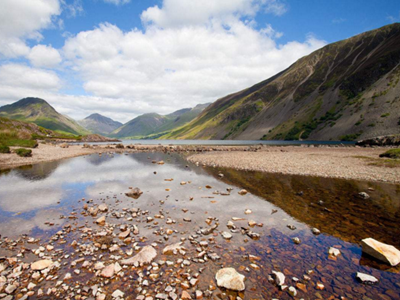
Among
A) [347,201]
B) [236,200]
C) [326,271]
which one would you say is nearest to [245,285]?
[326,271]

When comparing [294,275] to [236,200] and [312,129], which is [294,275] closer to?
[236,200]

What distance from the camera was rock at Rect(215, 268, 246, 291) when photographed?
686 centimetres

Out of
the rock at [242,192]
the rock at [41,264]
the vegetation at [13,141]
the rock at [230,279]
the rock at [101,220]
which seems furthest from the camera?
Result: the vegetation at [13,141]

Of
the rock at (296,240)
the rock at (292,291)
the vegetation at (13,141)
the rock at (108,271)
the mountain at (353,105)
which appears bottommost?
the rock at (296,240)

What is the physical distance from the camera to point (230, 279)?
279 inches

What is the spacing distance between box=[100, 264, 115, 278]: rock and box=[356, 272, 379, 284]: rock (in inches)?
367

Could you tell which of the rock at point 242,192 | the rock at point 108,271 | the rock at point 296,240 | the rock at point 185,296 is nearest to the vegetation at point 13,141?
the rock at point 242,192

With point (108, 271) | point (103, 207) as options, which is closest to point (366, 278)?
point (108, 271)

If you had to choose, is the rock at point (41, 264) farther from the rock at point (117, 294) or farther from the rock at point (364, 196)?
the rock at point (364, 196)

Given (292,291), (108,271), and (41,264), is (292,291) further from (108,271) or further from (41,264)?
(41,264)

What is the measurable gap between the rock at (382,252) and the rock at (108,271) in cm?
1105

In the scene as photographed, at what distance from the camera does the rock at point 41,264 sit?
7.62 meters

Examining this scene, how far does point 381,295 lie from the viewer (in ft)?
21.7

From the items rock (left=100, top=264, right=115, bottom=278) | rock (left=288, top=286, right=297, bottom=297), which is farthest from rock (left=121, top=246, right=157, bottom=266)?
rock (left=288, top=286, right=297, bottom=297)
